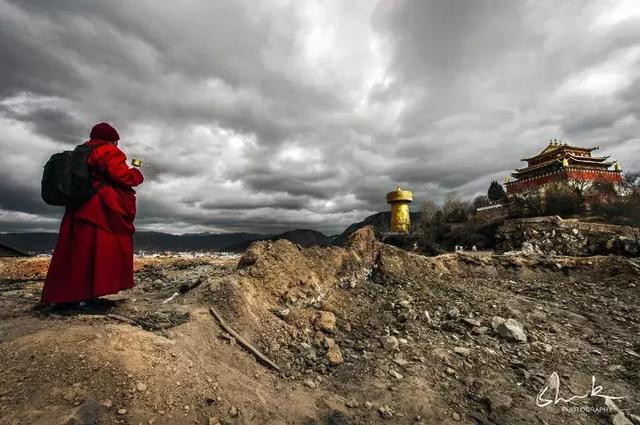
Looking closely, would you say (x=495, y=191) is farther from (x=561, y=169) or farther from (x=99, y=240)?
(x=99, y=240)

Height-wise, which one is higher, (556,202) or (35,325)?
(556,202)

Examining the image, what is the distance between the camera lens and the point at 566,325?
684 centimetres

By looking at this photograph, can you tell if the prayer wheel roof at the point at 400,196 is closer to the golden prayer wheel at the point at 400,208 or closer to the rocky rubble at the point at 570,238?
the golden prayer wheel at the point at 400,208

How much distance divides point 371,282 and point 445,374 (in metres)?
3.50

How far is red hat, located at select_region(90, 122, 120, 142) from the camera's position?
4.69 metres

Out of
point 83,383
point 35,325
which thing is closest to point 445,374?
point 83,383

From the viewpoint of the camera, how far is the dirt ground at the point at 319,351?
3.01 m

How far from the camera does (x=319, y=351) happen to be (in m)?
4.98

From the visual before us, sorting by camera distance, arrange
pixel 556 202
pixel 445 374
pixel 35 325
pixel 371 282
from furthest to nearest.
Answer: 1. pixel 556 202
2. pixel 371 282
3. pixel 445 374
4. pixel 35 325

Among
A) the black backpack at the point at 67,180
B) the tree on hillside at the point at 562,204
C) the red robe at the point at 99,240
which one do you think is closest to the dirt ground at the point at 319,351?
the red robe at the point at 99,240

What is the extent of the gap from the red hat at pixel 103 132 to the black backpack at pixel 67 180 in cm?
42

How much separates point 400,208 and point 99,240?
44228 millimetres

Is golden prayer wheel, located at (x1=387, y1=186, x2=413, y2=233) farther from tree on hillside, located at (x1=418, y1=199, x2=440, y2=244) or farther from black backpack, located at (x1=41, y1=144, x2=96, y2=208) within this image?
black backpack, located at (x1=41, y1=144, x2=96, y2=208)

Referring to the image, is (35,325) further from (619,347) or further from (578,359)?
(619,347)
